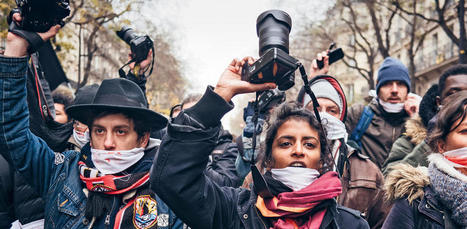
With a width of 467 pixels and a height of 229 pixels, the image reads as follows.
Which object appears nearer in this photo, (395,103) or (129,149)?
(129,149)

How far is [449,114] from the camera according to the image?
280cm

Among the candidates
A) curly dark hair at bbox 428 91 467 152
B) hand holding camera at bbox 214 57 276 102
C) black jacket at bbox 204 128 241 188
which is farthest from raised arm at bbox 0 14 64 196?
curly dark hair at bbox 428 91 467 152

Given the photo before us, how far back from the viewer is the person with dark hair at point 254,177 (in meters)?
1.91

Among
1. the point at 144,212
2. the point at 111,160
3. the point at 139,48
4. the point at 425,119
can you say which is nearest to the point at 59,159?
the point at 111,160

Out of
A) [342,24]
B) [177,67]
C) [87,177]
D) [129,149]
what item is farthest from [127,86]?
[177,67]

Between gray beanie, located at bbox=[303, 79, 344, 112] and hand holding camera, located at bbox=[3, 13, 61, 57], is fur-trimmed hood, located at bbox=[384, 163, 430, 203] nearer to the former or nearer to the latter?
gray beanie, located at bbox=[303, 79, 344, 112]

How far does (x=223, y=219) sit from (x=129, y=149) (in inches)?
38.4

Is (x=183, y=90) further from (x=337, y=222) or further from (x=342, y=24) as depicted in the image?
(x=337, y=222)

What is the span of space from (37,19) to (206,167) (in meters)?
1.27

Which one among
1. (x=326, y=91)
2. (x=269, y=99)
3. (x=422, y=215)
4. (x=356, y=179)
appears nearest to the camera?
(x=422, y=215)

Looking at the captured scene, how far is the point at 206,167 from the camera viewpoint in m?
A: 2.47

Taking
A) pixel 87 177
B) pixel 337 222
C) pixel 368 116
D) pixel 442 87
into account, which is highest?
pixel 442 87

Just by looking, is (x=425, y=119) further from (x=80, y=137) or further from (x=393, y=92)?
(x=80, y=137)

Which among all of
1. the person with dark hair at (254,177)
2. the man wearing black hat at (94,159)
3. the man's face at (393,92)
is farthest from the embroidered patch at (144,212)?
the man's face at (393,92)
